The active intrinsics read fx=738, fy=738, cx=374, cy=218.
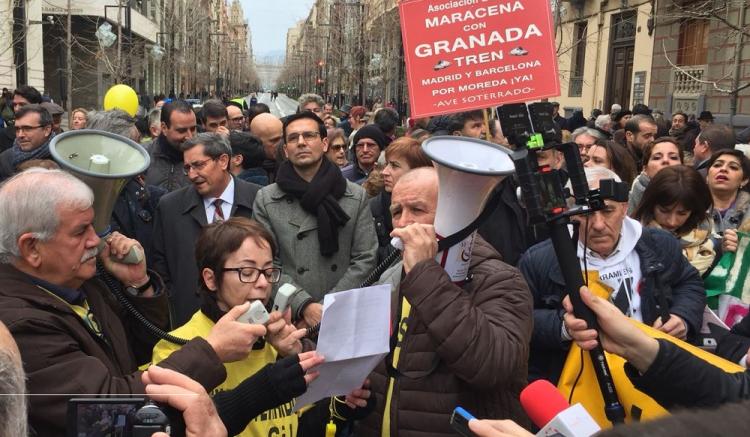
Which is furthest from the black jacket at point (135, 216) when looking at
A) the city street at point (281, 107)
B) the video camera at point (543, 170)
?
the city street at point (281, 107)

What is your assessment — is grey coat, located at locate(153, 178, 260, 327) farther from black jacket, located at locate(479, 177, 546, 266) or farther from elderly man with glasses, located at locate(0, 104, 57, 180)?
elderly man with glasses, located at locate(0, 104, 57, 180)

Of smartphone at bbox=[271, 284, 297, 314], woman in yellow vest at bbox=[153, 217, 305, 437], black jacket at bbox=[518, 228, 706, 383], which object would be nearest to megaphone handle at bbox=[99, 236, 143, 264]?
woman in yellow vest at bbox=[153, 217, 305, 437]

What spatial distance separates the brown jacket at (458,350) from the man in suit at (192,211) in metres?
2.03

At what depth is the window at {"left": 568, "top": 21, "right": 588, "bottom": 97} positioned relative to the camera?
Answer: 26.9 meters

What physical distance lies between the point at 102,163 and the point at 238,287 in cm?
90

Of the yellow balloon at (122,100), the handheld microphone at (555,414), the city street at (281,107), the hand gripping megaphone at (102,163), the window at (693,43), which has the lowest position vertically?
the handheld microphone at (555,414)

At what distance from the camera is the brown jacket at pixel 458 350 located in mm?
2312

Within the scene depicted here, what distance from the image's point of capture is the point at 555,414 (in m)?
1.67

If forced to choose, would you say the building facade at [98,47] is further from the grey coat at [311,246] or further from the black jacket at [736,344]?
the black jacket at [736,344]

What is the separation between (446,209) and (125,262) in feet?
4.44

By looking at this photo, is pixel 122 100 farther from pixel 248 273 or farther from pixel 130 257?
pixel 248 273

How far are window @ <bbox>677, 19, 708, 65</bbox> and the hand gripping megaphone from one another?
18357 millimetres

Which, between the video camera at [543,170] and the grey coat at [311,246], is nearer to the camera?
the video camera at [543,170]

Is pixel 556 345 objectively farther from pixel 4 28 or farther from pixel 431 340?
pixel 4 28
